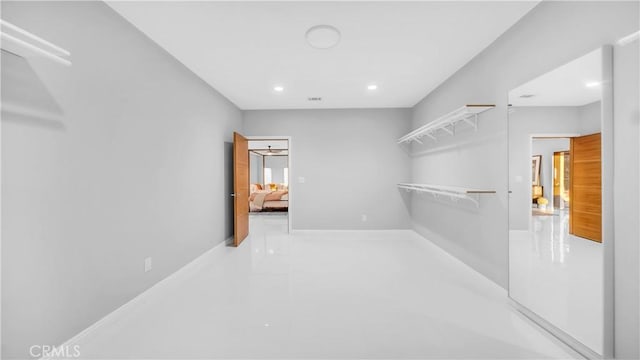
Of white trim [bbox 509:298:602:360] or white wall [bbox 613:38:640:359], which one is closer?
white wall [bbox 613:38:640:359]

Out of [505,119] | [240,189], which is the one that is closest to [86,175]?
[240,189]

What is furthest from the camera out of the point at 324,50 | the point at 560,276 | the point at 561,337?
the point at 324,50

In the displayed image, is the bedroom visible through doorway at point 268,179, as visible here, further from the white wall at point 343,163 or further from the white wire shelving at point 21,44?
the white wire shelving at point 21,44

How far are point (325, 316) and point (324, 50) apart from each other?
2.49m

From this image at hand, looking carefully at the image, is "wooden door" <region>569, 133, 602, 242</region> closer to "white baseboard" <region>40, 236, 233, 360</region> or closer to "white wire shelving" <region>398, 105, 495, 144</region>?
"white wire shelving" <region>398, 105, 495, 144</region>

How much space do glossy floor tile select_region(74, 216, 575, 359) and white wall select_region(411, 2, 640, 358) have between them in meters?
0.39

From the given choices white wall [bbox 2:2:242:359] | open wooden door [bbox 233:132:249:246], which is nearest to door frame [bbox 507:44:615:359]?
white wall [bbox 2:2:242:359]

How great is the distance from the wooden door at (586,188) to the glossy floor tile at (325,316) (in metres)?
0.80

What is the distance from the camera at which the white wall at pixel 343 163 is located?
16.9 feet

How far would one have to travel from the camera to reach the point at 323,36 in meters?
2.41

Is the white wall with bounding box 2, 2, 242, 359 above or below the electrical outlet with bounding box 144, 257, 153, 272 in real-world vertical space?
above

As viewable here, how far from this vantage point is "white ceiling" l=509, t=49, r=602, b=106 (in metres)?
1.55

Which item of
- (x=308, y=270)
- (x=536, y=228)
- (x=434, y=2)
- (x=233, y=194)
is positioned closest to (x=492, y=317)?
(x=536, y=228)

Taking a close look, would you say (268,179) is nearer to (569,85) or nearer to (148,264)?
(148,264)
